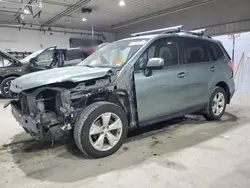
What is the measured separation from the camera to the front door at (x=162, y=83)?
9.26ft

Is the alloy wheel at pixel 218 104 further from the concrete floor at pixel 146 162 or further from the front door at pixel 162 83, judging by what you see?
the front door at pixel 162 83

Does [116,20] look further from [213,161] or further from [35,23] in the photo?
[213,161]

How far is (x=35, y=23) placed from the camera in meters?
11.8

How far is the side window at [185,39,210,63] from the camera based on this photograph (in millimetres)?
3430

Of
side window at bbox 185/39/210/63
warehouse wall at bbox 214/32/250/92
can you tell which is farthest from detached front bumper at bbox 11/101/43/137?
warehouse wall at bbox 214/32/250/92

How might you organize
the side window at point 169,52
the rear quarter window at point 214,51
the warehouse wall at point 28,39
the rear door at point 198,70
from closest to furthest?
the side window at point 169,52 < the rear door at point 198,70 < the rear quarter window at point 214,51 < the warehouse wall at point 28,39

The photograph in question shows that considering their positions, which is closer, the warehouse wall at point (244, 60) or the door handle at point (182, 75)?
the door handle at point (182, 75)

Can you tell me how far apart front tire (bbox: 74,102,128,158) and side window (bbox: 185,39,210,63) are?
1.54 m

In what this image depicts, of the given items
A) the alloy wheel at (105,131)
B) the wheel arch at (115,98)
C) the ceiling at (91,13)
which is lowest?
the alloy wheel at (105,131)

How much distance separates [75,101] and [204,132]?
7.06 feet

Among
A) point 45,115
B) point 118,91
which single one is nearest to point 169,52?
Result: point 118,91

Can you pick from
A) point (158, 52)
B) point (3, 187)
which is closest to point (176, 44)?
point (158, 52)

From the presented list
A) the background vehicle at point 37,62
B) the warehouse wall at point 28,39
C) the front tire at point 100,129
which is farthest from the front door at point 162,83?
the warehouse wall at point 28,39

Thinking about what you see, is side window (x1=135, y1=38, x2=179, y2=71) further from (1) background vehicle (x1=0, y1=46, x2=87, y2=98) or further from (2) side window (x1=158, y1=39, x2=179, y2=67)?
(1) background vehicle (x1=0, y1=46, x2=87, y2=98)
